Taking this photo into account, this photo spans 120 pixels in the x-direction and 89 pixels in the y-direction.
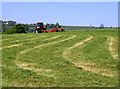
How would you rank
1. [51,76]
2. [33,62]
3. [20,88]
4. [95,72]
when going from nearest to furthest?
[20,88] → [51,76] → [95,72] → [33,62]

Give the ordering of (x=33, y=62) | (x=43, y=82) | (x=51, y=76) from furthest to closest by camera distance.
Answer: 1. (x=33, y=62)
2. (x=51, y=76)
3. (x=43, y=82)

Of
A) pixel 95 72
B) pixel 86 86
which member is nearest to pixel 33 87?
pixel 86 86

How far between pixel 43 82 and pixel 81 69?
276cm

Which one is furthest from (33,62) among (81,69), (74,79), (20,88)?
(20,88)

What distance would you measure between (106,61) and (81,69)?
2.22 metres

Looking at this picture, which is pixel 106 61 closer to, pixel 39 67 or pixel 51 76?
pixel 39 67

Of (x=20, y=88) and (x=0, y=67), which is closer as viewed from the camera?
(x=20, y=88)

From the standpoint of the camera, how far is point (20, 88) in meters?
9.70

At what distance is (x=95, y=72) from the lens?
40.6ft

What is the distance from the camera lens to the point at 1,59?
14742 mm

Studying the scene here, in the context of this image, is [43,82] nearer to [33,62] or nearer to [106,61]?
[33,62]

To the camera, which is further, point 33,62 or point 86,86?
point 33,62

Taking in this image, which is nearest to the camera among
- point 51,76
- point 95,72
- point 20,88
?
point 20,88

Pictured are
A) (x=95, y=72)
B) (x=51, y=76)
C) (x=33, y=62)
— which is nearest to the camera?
(x=51, y=76)
